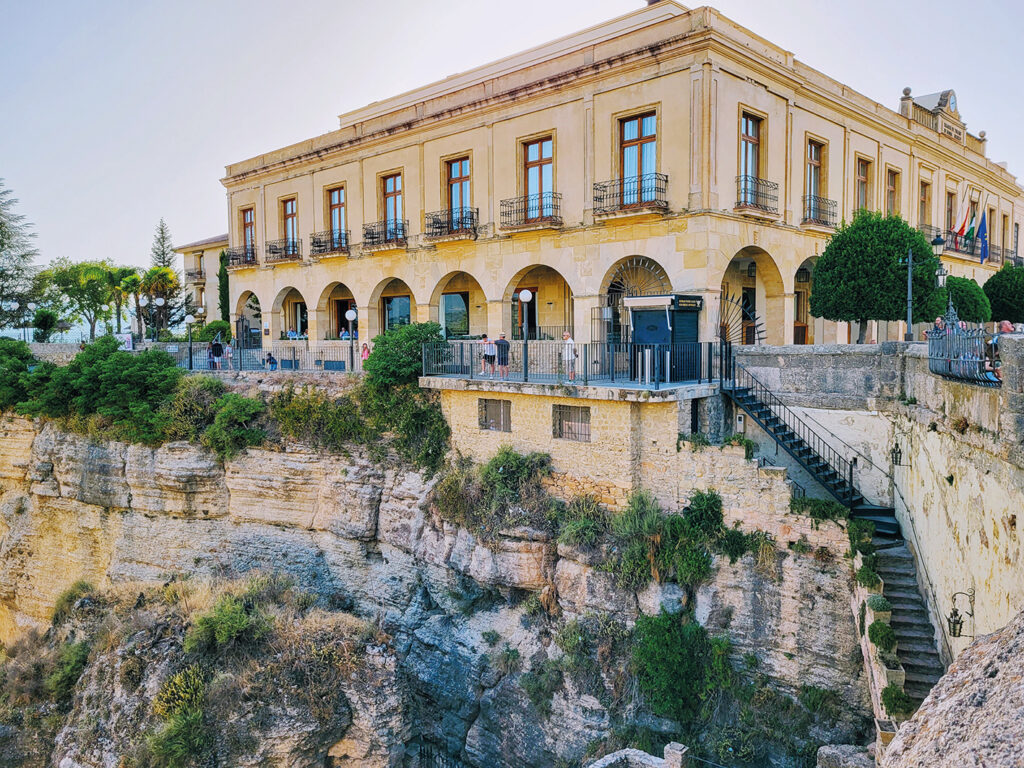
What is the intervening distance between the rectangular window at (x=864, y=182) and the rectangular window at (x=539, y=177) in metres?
9.24

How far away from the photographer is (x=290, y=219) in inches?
1049

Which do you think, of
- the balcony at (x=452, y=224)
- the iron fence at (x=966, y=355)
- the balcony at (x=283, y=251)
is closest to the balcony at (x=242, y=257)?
the balcony at (x=283, y=251)

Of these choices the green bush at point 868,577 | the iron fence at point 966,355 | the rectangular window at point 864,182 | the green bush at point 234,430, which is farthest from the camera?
the rectangular window at point 864,182

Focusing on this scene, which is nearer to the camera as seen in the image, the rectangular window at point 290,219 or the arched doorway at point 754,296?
the arched doorway at point 754,296

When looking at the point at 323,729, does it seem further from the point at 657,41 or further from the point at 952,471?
the point at 657,41

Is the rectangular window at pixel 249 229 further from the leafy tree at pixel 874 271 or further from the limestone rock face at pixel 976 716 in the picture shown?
the limestone rock face at pixel 976 716

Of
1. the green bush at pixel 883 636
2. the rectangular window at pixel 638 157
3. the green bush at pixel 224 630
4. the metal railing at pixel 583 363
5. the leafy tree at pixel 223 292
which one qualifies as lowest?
the green bush at pixel 224 630

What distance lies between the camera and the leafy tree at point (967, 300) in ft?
68.6

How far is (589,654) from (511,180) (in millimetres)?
12244

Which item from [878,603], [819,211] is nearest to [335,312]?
[819,211]

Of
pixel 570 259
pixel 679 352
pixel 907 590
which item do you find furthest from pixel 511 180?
pixel 907 590

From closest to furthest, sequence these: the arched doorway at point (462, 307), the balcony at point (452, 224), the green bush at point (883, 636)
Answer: the green bush at point (883, 636) < the balcony at point (452, 224) < the arched doorway at point (462, 307)

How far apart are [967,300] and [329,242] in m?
19.7

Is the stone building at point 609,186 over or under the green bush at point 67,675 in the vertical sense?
over
